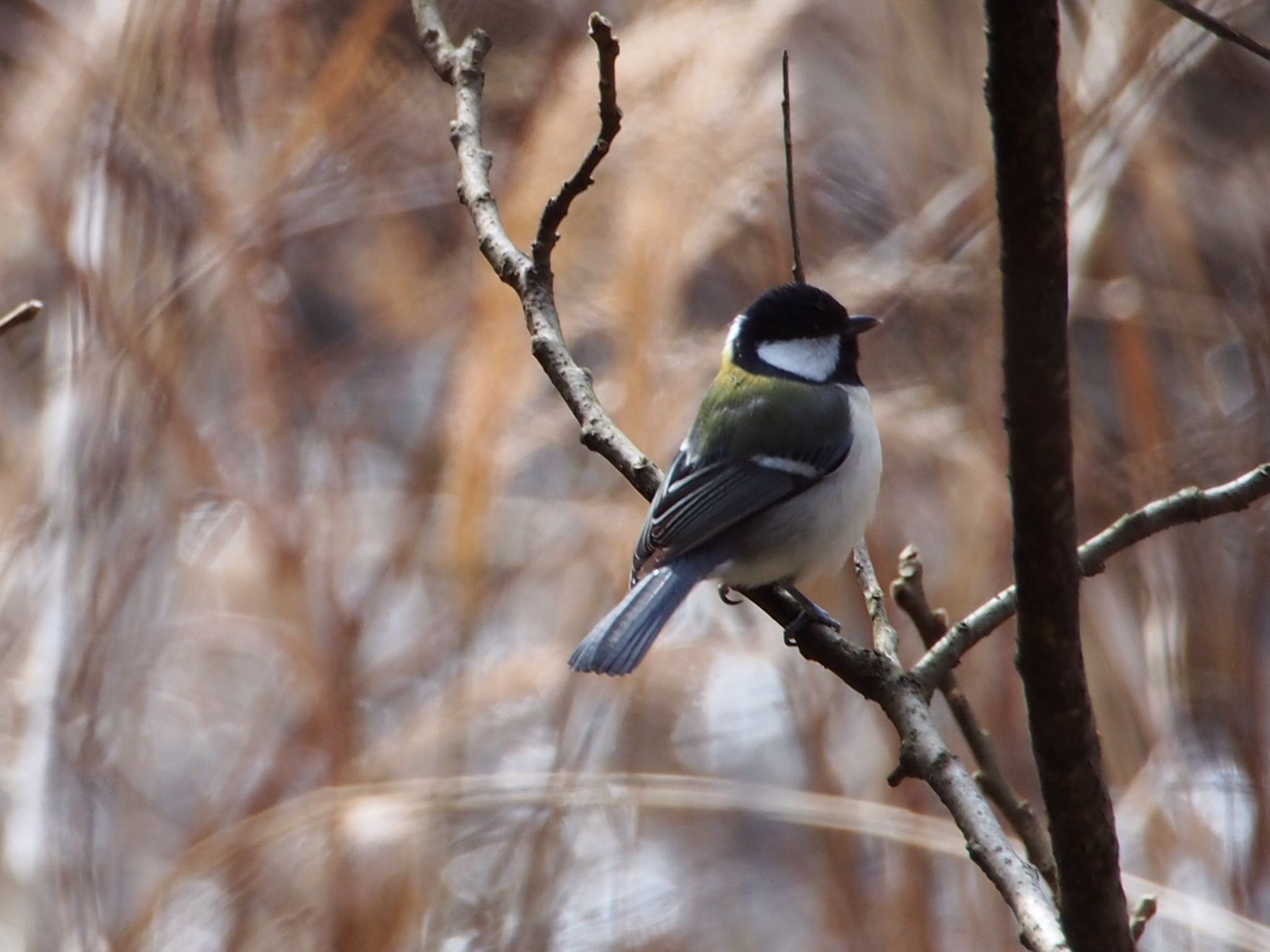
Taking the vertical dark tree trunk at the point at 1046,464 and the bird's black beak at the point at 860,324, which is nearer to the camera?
the vertical dark tree trunk at the point at 1046,464

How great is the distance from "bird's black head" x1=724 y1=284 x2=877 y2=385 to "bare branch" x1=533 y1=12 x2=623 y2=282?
0.94 m

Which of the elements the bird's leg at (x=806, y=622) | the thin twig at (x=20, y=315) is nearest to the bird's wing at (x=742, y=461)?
the bird's leg at (x=806, y=622)

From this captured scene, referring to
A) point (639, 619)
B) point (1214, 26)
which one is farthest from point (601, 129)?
point (639, 619)

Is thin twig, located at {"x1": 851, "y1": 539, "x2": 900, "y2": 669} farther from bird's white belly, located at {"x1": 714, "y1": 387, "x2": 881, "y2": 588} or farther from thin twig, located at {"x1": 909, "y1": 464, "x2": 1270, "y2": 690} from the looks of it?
bird's white belly, located at {"x1": 714, "y1": 387, "x2": 881, "y2": 588}

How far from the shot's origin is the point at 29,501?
305 centimetres

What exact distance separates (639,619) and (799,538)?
1.32ft

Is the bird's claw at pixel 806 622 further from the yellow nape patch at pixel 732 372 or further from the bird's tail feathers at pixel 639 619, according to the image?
the yellow nape patch at pixel 732 372

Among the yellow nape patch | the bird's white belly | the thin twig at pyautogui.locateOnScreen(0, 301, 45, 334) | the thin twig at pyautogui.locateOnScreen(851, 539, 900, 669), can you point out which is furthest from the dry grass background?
the thin twig at pyautogui.locateOnScreen(0, 301, 45, 334)

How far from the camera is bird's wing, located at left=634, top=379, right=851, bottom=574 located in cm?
231

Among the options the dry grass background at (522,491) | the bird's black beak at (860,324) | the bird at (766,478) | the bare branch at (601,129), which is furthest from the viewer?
the dry grass background at (522,491)

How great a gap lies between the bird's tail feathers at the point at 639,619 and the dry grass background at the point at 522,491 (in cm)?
84

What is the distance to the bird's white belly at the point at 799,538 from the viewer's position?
238 cm

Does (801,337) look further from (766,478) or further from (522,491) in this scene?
(522,491)

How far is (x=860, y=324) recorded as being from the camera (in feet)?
8.89
